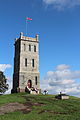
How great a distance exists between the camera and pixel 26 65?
63.2 metres

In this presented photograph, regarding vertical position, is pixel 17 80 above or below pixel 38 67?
below

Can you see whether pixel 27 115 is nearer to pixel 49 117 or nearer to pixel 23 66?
pixel 49 117

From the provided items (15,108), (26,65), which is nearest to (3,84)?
(26,65)

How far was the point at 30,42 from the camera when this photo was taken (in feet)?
214

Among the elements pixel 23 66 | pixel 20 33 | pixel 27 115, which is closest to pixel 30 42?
pixel 20 33

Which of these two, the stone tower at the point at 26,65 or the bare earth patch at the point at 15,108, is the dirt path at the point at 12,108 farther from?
the stone tower at the point at 26,65

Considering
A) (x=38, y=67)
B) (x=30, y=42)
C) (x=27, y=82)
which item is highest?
(x=30, y=42)

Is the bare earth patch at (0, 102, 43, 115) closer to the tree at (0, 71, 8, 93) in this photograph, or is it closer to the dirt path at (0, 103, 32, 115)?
the dirt path at (0, 103, 32, 115)

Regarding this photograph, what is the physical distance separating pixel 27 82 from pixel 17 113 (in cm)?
3359

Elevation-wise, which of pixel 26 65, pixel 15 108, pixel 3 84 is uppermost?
pixel 26 65

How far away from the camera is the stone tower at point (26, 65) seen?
61.5 m

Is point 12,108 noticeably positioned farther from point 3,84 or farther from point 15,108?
point 3,84

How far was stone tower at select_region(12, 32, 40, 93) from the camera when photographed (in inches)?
2422

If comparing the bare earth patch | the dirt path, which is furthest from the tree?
→ the dirt path
